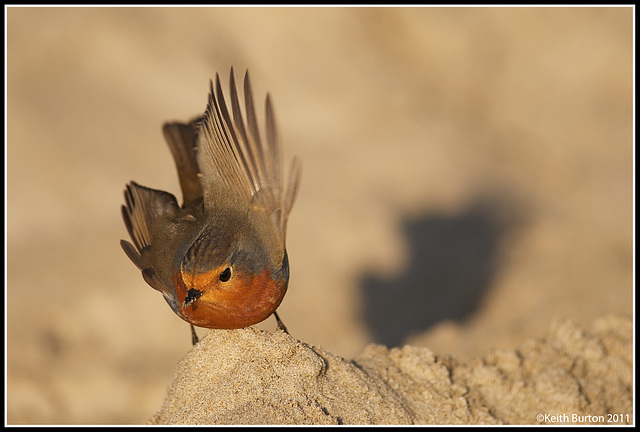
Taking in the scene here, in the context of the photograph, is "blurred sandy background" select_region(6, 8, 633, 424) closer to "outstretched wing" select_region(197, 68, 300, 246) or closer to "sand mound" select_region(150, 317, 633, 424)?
Result: "sand mound" select_region(150, 317, 633, 424)

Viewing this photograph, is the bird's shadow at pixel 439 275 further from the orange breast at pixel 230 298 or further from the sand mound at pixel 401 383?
the orange breast at pixel 230 298

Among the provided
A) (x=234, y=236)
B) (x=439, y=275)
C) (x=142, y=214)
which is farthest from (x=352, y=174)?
(x=234, y=236)

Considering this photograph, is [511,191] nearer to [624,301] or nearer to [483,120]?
[483,120]

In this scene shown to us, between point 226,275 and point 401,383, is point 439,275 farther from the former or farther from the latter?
point 226,275

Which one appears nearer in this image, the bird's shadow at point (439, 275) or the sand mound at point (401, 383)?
the sand mound at point (401, 383)

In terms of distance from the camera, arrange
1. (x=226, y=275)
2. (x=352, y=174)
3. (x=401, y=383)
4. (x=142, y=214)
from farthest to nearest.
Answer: (x=352, y=174) → (x=142, y=214) → (x=401, y=383) → (x=226, y=275)

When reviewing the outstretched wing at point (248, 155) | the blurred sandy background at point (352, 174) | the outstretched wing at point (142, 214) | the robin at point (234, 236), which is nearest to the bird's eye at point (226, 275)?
the robin at point (234, 236)
